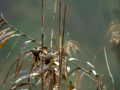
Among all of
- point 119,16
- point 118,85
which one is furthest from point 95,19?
point 118,85

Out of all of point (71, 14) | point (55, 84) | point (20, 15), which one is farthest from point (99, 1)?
point (55, 84)

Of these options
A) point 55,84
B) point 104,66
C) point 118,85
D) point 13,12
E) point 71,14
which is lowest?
point 118,85

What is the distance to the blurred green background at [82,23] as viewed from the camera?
5.87 feet

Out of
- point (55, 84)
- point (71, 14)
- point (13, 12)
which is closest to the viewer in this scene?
point (55, 84)

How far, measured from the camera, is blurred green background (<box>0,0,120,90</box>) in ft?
5.87

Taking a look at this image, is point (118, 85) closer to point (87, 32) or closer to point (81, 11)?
point (87, 32)

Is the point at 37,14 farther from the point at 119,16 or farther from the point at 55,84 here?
the point at 55,84

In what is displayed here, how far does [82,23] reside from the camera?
1.99 metres

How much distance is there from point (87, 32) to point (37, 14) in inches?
26.0

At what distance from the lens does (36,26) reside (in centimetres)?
182

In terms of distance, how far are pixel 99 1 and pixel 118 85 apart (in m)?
1.12

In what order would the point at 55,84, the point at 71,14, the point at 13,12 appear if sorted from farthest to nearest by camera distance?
the point at 71,14
the point at 13,12
the point at 55,84

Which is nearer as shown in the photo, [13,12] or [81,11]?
[13,12]

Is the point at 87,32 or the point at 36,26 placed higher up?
the point at 36,26
